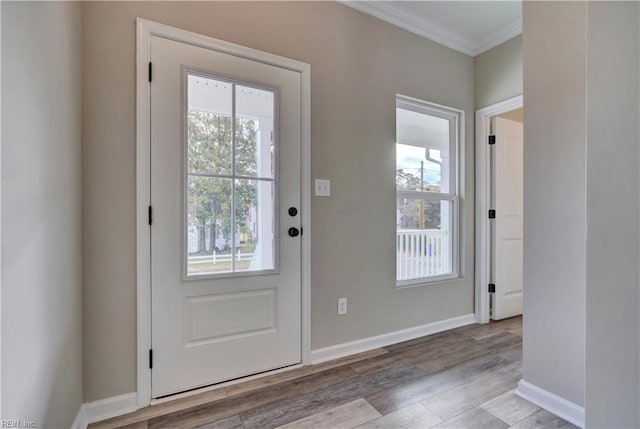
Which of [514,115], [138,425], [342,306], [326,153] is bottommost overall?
[138,425]

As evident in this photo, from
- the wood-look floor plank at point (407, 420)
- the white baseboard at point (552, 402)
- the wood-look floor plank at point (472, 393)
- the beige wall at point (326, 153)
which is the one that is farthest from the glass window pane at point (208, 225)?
the white baseboard at point (552, 402)

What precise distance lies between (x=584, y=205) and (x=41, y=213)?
2.17 m

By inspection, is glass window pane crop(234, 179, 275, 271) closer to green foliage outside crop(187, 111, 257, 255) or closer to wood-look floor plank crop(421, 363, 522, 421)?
green foliage outside crop(187, 111, 257, 255)

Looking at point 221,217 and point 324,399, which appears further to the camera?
point 221,217

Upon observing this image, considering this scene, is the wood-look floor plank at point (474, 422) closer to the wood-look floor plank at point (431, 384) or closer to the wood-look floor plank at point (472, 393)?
the wood-look floor plank at point (472, 393)

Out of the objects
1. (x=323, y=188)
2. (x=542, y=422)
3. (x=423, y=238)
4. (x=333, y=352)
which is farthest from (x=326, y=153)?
(x=542, y=422)

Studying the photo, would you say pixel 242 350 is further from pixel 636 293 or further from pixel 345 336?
pixel 636 293

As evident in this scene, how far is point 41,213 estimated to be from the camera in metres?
0.97

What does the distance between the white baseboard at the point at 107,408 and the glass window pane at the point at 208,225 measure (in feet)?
2.19

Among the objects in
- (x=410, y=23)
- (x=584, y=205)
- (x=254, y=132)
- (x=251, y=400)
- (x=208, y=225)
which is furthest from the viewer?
(x=410, y=23)

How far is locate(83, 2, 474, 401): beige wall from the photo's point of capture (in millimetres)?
1427

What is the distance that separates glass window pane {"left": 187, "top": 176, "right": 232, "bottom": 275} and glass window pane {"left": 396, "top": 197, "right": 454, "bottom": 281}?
1.39 metres

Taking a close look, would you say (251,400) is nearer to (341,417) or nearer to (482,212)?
(341,417)

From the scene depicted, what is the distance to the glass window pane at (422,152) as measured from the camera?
2.47 metres
